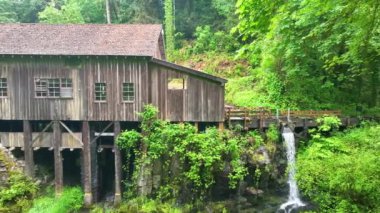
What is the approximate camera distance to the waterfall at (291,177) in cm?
1590

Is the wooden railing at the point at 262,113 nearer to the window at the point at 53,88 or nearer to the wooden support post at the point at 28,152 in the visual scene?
the window at the point at 53,88

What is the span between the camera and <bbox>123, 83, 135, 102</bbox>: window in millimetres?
15758

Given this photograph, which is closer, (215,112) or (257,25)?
(257,25)

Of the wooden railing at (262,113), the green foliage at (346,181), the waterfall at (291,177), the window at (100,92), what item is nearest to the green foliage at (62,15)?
the window at (100,92)

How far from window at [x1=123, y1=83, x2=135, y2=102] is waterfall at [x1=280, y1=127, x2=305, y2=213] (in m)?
8.40

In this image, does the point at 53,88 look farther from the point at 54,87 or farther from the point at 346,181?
the point at 346,181

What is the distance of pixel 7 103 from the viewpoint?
15773mm

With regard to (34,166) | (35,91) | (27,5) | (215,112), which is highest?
(27,5)

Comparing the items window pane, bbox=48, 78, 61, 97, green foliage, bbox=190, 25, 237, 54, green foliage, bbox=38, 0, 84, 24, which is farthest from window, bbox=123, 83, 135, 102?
green foliage, bbox=38, 0, 84, 24

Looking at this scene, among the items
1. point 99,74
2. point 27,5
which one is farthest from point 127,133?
point 27,5

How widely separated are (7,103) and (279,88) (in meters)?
16.7

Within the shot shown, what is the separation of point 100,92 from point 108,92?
0.44 m

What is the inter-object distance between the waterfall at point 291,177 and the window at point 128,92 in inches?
331

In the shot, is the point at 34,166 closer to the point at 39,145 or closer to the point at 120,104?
the point at 39,145
